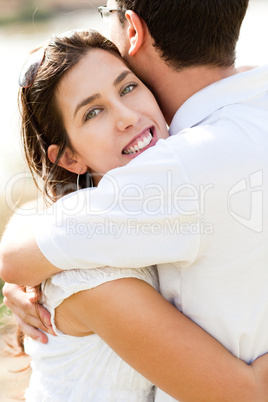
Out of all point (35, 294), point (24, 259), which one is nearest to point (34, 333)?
point (35, 294)

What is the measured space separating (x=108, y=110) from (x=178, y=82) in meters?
0.32

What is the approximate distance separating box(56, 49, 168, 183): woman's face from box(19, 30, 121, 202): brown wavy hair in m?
0.04

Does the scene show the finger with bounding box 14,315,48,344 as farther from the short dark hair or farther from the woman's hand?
the short dark hair

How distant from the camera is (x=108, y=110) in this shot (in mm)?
2545

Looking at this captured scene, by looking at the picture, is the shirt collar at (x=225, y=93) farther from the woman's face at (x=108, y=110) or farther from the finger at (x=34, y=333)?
the finger at (x=34, y=333)

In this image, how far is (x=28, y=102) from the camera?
276 cm

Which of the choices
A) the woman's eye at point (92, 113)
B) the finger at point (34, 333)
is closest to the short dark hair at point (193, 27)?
the woman's eye at point (92, 113)

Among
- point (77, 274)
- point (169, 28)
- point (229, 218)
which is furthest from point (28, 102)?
point (229, 218)

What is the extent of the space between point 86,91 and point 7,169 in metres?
4.81

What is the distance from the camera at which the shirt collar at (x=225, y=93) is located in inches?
89.0

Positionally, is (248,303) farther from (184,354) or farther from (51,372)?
(51,372)

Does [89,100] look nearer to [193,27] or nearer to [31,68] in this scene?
[31,68]

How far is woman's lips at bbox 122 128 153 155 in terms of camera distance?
253 centimetres

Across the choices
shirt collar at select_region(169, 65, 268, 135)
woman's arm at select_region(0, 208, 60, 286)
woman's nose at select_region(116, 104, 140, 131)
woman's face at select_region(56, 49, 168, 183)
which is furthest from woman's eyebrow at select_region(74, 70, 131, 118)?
woman's arm at select_region(0, 208, 60, 286)
